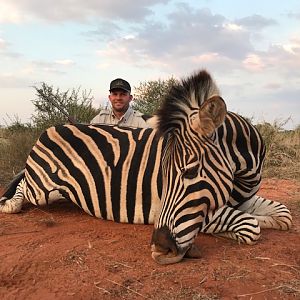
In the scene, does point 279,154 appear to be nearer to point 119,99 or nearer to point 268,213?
point 119,99

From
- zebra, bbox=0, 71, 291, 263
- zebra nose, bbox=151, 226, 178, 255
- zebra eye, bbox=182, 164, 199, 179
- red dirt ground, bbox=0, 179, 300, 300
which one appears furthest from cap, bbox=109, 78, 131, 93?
zebra nose, bbox=151, 226, 178, 255

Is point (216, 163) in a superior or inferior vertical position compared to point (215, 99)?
inferior

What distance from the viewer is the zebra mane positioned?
293cm

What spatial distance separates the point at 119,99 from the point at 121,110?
165mm

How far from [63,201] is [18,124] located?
16.1 feet

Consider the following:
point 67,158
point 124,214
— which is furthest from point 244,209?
point 67,158

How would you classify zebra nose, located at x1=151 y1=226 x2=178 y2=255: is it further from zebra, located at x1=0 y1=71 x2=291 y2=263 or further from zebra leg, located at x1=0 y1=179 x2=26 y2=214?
zebra leg, located at x1=0 y1=179 x2=26 y2=214

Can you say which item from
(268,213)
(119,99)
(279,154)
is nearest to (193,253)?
(268,213)

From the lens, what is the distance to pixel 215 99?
2688 mm

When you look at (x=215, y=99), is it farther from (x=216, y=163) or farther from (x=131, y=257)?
(x=131, y=257)

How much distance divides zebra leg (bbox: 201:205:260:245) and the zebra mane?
81 cm

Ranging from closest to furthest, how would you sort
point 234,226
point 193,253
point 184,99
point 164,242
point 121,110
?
point 164,242, point 193,253, point 184,99, point 234,226, point 121,110

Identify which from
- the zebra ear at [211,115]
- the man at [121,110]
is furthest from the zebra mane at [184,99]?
the man at [121,110]

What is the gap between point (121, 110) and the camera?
572 centimetres
